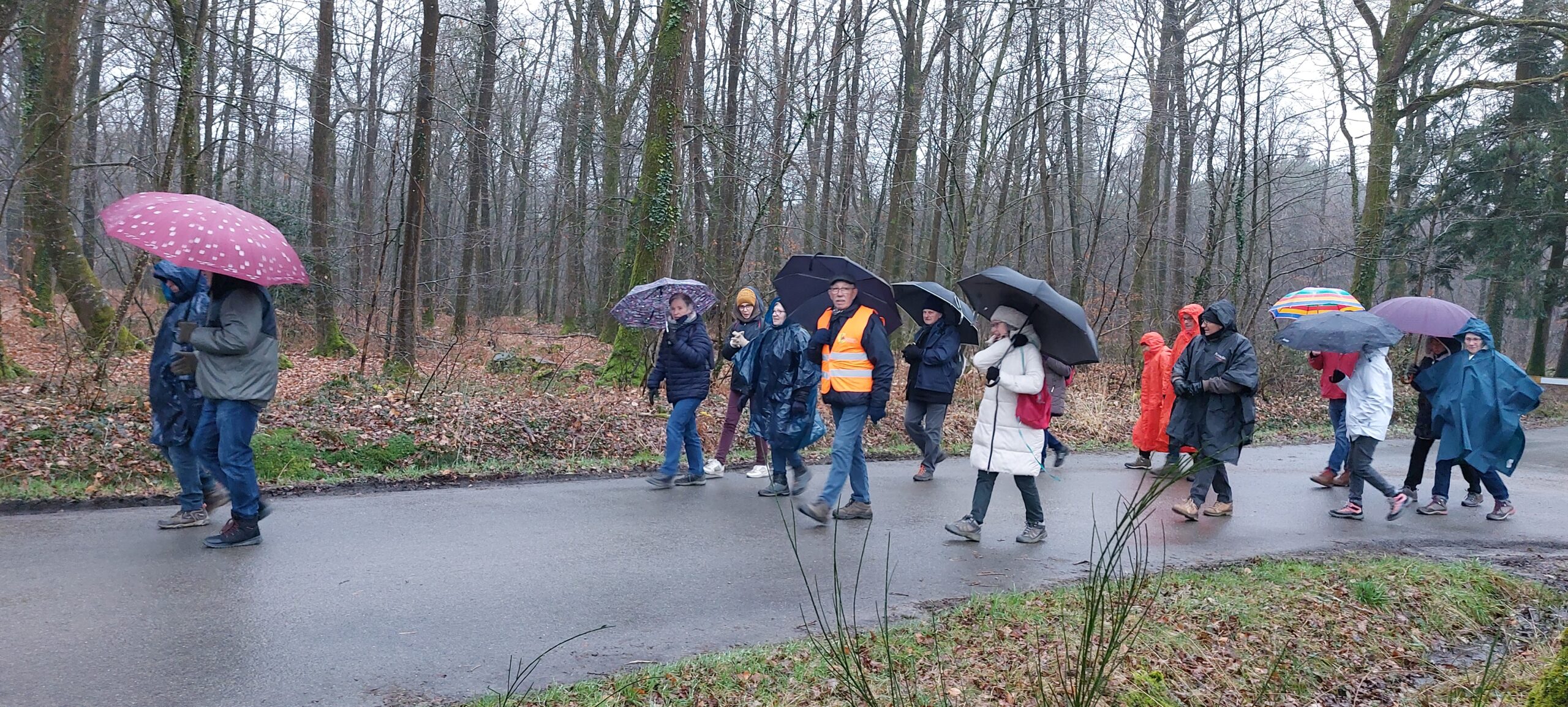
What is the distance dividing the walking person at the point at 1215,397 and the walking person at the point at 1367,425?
134 centimetres

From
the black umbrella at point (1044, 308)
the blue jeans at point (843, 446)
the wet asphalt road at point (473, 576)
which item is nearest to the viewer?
the wet asphalt road at point (473, 576)

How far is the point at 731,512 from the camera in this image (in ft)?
26.3

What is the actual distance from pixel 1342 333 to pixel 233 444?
358 inches

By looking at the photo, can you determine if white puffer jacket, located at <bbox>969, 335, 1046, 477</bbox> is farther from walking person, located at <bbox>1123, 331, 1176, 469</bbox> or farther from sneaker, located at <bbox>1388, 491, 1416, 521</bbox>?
walking person, located at <bbox>1123, 331, 1176, 469</bbox>

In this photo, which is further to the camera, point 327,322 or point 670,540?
point 327,322

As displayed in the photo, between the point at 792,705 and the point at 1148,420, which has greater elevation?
the point at 1148,420

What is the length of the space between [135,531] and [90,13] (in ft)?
44.2

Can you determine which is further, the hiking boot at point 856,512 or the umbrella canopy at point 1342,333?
the umbrella canopy at point 1342,333

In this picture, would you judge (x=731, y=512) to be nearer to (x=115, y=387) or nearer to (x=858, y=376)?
(x=858, y=376)

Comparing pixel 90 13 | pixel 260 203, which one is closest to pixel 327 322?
pixel 260 203

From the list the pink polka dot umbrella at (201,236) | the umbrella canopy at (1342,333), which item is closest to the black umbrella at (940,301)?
the umbrella canopy at (1342,333)

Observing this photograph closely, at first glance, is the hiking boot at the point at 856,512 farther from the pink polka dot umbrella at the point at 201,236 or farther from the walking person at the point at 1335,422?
the walking person at the point at 1335,422

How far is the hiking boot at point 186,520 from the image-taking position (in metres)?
6.46

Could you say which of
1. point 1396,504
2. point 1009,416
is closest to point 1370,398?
point 1396,504
